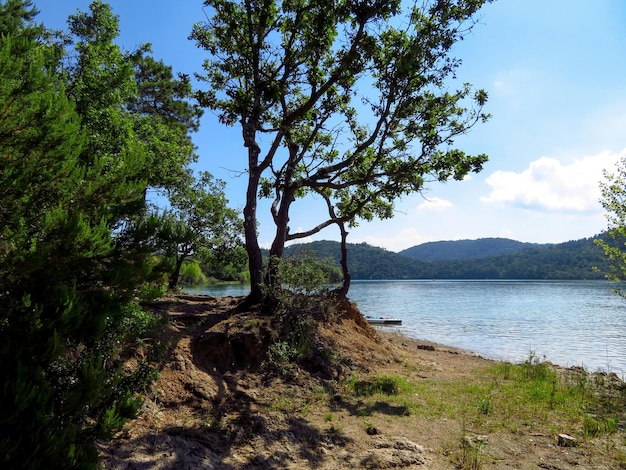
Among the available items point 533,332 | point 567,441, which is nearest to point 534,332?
point 533,332

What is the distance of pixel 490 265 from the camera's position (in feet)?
500

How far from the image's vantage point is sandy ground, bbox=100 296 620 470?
558 cm

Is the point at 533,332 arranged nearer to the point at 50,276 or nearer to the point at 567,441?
the point at 567,441

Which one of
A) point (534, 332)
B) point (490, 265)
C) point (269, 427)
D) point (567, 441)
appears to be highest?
point (490, 265)

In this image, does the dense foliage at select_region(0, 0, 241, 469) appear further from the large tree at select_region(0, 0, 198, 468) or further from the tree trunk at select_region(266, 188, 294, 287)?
the tree trunk at select_region(266, 188, 294, 287)

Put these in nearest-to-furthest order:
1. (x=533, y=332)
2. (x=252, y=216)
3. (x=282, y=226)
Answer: (x=252, y=216) → (x=282, y=226) → (x=533, y=332)

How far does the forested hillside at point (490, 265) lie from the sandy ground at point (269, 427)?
111 meters

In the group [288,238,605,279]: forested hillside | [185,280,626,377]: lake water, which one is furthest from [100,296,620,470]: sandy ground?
[288,238,605,279]: forested hillside

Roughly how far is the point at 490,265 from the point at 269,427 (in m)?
160

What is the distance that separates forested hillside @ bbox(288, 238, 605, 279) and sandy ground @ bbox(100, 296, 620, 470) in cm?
11093

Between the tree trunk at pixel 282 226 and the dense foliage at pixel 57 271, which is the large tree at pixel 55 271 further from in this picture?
the tree trunk at pixel 282 226

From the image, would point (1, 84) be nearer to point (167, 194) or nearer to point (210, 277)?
point (167, 194)

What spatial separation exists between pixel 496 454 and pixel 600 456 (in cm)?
157

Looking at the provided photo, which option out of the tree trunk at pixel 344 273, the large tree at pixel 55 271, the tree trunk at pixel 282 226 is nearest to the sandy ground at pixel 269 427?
the large tree at pixel 55 271
